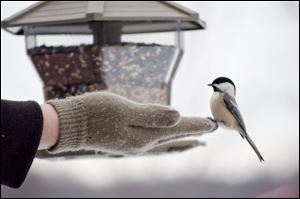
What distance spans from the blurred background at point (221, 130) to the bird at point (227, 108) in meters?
0.28

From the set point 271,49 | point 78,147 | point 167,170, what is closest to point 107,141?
point 78,147

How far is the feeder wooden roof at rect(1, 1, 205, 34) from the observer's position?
146cm

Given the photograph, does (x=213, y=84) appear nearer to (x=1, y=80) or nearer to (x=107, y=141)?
(x=107, y=141)

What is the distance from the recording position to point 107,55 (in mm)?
1600

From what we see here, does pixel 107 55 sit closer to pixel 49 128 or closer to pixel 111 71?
pixel 111 71

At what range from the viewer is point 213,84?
0.65 metres

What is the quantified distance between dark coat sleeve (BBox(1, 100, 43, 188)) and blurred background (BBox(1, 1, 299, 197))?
1.23ft

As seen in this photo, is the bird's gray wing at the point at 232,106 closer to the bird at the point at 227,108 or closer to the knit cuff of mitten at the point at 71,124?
the bird at the point at 227,108

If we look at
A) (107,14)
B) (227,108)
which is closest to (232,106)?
(227,108)

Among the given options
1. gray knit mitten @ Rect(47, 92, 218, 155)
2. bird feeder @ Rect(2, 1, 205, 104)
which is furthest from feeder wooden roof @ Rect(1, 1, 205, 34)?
gray knit mitten @ Rect(47, 92, 218, 155)

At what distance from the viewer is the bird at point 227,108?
0.61 meters

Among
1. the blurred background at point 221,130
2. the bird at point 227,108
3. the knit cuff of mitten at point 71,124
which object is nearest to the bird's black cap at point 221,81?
the bird at point 227,108

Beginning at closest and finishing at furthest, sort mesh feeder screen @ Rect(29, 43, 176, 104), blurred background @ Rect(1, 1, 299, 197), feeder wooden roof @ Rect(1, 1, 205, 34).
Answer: blurred background @ Rect(1, 1, 299, 197), feeder wooden roof @ Rect(1, 1, 205, 34), mesh feeder screen @ Rect(29, 43, 176, 104)

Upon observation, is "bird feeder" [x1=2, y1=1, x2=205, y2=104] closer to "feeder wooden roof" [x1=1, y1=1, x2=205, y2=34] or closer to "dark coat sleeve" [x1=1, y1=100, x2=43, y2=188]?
"feeder wooden roof" [x1=1, y1=1, x2=205, y2=34]
